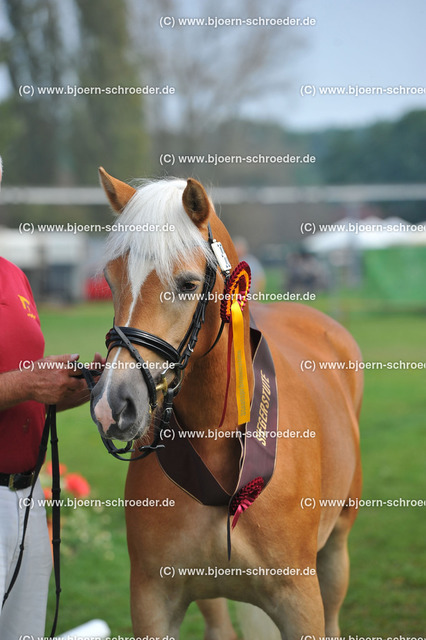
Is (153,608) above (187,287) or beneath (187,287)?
beneath

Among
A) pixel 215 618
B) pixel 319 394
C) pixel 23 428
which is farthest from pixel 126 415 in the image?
pixel 215 618

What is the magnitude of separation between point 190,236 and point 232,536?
1001 mm

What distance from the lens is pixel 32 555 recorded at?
2.43 m

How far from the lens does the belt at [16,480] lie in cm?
232

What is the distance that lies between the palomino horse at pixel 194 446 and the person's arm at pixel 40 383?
13.1 inches

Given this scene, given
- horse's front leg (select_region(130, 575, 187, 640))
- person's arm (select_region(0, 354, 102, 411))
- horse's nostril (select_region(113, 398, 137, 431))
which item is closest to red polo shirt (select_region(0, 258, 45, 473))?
person's arm (select_region(0, 354, 102, 411))

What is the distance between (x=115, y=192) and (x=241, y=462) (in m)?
0.99

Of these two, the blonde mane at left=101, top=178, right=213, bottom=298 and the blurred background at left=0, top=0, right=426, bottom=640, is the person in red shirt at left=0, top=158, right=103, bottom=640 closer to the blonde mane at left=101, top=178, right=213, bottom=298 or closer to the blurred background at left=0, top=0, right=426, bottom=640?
the blonde mane at left=101, top=178, right=213, bottom=298

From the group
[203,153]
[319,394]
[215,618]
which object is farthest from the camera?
[203,153]

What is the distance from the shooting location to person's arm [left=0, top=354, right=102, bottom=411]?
222 centimetres

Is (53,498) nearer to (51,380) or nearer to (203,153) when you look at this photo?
(51,380)

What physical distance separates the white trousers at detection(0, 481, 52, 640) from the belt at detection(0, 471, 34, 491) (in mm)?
18

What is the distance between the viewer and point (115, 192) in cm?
228

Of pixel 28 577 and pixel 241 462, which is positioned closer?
pixel 241 462
